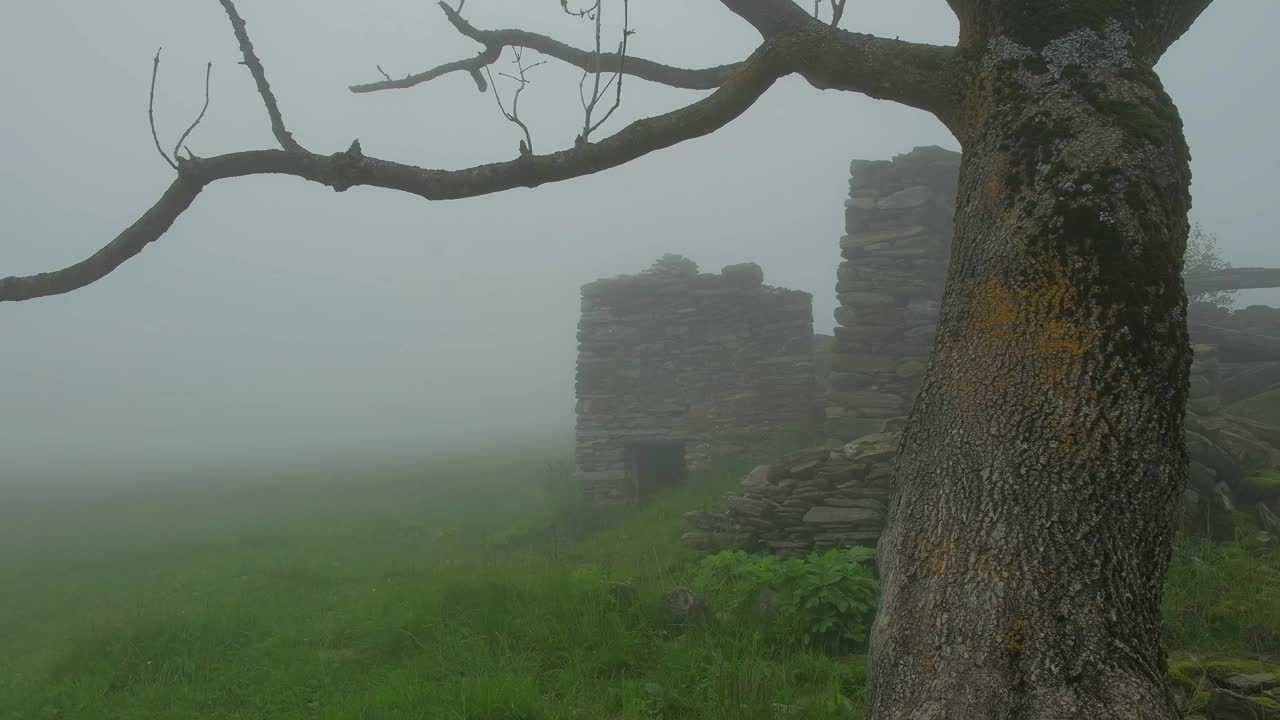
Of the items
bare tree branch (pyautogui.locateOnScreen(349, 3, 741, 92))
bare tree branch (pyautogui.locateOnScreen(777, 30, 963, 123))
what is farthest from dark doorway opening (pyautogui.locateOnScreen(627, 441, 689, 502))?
bare tree branch (pyautogui.locateOnScreen(777, 30, 963, 123))

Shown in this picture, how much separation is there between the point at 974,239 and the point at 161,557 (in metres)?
13.6

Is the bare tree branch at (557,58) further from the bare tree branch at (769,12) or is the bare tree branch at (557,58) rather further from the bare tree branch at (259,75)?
the bare tree branch at (259,75)

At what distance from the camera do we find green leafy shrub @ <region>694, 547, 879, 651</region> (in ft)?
15.9

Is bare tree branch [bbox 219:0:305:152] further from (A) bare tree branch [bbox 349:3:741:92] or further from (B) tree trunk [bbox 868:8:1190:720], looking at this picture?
(B) tree trunk [bbox 868:8:1190:720]

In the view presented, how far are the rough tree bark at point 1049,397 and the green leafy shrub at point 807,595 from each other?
247 centimetres

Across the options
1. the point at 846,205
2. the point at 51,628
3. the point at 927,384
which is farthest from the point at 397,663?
the point at 846,205

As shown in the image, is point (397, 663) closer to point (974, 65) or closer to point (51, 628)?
point (974, 65)

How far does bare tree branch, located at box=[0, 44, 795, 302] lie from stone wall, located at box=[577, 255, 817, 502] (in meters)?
9.93

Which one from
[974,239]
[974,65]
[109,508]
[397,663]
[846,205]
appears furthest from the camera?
[109,508]

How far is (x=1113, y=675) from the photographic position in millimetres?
1995

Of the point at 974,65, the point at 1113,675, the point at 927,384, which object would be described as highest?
the point at 974,65

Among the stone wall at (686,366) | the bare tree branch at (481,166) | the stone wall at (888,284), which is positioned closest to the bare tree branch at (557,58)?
the bare tree branch at (481,166)

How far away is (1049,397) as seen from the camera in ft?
7.32

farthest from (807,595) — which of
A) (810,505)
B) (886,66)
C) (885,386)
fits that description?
(885,386)
